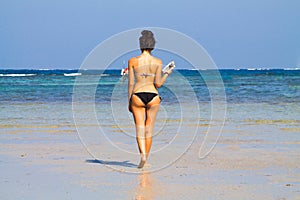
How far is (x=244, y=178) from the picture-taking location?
7414mm

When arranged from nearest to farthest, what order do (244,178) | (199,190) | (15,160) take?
(199,190) → (244,178) → (15,160)

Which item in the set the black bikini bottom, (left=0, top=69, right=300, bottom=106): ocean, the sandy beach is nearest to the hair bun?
the black bikini bottom

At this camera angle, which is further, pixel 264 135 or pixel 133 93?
pixel 264 135

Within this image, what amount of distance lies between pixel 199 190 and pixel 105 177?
129 cm

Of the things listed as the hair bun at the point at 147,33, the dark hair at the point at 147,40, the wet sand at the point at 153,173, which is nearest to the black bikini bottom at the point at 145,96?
the dark hair at the point at 147,40

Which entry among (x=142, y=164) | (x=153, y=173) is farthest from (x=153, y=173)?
(x=142, y=164)

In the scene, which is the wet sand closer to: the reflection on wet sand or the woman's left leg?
the reflection on wet sand

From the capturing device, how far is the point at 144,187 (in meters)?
6.96

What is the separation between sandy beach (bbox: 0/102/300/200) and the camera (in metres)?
6.64

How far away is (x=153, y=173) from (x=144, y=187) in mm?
902

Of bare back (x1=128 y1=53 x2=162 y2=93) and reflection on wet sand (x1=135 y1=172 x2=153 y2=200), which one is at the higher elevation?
bare back (x1=128 y1=53 x2=162 y2=93)

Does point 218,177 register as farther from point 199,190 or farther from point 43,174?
point 43,174

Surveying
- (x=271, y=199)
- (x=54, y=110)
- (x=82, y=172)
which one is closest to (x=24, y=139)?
(x=82, y=172)

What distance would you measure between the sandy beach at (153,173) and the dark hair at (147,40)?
153 cm
